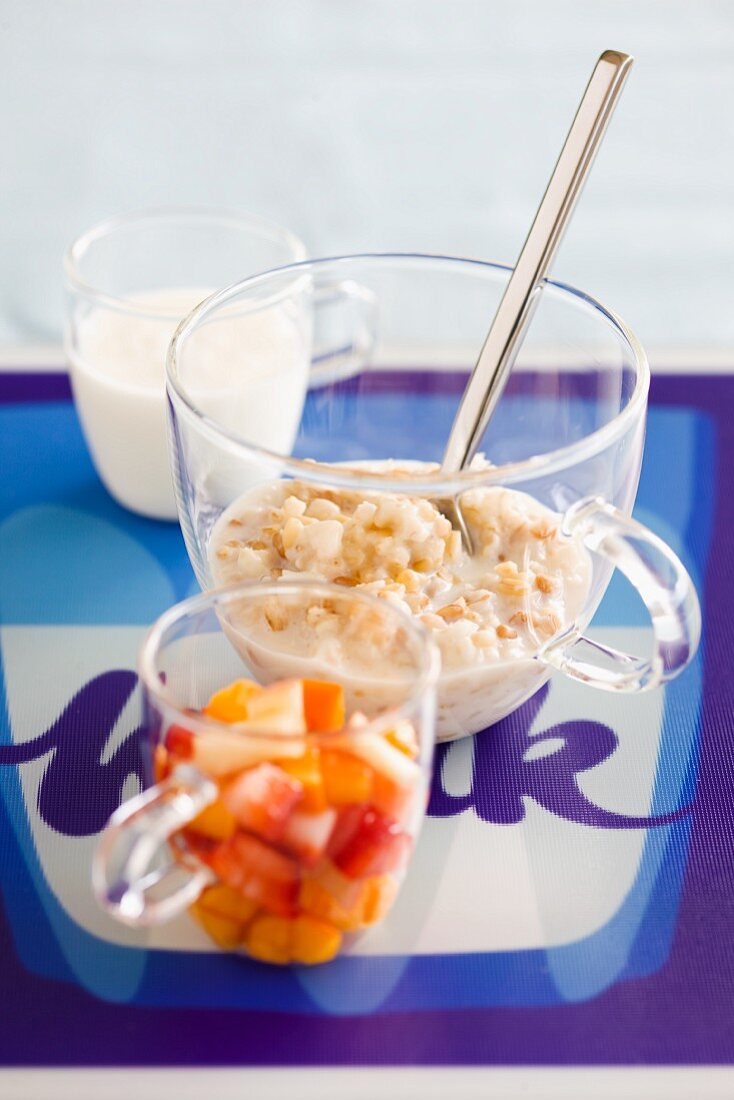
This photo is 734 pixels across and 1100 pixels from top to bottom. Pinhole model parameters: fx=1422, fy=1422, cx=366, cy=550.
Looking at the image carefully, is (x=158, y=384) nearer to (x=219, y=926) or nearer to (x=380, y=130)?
(x=219, y=926)

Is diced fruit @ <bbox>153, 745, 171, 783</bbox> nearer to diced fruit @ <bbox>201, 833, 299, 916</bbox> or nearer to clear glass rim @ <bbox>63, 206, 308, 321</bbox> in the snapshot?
diced fruit @ <bbox>201, 833, 299, 916</bbox>

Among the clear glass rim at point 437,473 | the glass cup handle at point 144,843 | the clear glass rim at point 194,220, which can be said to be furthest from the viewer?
the clear glass rim at point 194,220

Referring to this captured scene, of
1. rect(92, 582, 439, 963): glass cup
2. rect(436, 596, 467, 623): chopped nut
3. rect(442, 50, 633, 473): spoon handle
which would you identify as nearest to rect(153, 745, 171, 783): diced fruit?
rect(92, 582, 439, 963): glass cup

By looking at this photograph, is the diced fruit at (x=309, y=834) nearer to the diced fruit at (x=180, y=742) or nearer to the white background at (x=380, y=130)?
the diced fruit at (x=180, y=742)

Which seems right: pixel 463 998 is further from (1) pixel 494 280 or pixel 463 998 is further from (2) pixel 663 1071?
(1) pixel 494 280

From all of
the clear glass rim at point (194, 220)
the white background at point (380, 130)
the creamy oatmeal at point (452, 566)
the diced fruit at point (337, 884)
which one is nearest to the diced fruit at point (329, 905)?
the diced fruit at point (337, 884)

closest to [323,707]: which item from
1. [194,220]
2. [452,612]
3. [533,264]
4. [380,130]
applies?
→ [452,612]
